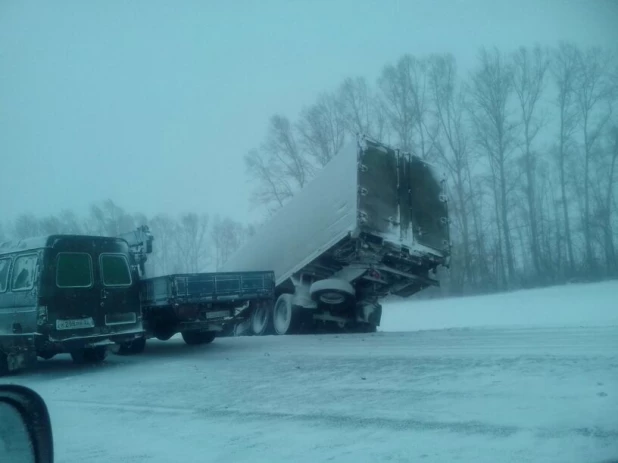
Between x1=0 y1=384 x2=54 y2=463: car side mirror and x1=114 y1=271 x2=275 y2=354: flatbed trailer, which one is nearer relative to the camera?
x1=0 y1=384 x2=54 y2=463: car side mirror

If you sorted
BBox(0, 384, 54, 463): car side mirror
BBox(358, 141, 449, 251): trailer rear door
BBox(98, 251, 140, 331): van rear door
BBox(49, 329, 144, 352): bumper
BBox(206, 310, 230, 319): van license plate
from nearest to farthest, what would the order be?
BBox(0, 384, 54, 463): car side mirror
BBox(49, 329, 144, 352): bumper
BBox(98, 251, 140, 331): van rear door
BBox(206, 310, 230, 319): van license plate
BBox(358, 141, 449, 251): trailer rear door

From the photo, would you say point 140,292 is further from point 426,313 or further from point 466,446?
point 426,313

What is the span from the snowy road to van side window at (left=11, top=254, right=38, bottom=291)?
154cm

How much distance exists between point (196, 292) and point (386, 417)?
18.1 ft

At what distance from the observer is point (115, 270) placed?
9.39 meters

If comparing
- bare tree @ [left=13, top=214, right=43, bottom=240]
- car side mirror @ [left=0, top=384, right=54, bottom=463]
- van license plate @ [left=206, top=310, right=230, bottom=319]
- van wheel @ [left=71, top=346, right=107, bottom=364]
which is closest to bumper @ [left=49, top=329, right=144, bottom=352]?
van wheel @ [left=71, top=346, right=107, bottom=364]

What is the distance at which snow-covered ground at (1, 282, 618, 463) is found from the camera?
4.06m

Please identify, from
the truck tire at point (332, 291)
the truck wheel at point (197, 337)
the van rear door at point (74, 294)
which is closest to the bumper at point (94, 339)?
the van rear door at point (74, 294)

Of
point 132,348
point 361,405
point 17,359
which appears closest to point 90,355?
point 17,359

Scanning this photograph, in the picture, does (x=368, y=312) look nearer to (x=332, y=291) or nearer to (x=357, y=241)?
(x=332, y=291)

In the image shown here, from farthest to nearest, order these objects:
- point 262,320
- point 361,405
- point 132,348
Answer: point 262,320 < point 132,348 < point 361,405

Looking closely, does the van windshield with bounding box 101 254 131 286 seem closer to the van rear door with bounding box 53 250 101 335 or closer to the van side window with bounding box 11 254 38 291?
the van rear door with bounding box 53 250 101 335

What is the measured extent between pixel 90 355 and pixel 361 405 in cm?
613

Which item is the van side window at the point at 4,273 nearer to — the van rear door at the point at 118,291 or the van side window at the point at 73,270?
the van side window at the point at 73,270
